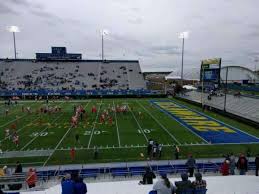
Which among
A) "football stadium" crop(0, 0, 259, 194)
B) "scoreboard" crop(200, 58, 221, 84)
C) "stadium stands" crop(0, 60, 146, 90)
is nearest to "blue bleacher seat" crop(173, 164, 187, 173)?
"football stadium" crop(0, 0, 259, 194)

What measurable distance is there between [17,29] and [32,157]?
5758 cm

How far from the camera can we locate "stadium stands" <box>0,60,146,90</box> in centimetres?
6649

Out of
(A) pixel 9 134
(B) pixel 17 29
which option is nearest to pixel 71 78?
(B) pixel 17 29

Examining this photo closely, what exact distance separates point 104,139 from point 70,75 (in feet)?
173

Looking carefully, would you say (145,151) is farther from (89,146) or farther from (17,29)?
(17,29)

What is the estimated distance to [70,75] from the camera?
7250 centimetres

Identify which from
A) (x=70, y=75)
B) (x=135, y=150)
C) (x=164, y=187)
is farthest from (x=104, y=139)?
(x=70, y=75)

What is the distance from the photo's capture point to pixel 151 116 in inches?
1287

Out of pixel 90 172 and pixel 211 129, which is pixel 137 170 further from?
pixel 211 129

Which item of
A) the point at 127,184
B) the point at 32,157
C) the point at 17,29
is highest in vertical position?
the point at 17,29

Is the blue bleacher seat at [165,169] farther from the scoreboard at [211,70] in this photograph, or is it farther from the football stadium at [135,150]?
the scoreboard at [211,70]

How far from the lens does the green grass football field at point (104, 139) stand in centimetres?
1800

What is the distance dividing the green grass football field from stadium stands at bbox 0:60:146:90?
3478cm

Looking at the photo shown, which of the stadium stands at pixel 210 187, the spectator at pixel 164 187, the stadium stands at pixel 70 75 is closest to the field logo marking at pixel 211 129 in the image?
the stadium stands at pixel 210 187
